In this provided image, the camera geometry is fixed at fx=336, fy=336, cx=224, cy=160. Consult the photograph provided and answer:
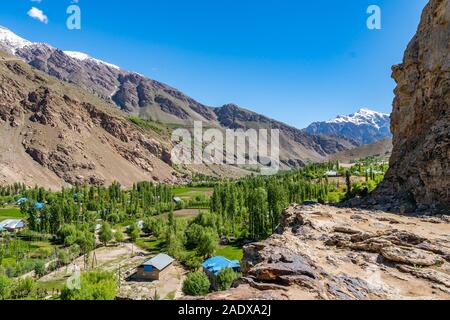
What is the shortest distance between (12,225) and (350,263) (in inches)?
4173

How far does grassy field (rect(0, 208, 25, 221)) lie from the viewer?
4467 inches

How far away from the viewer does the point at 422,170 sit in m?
35.8

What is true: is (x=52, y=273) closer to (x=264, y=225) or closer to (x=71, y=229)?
(x=71, y=229)

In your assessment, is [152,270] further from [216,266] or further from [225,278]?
[225,278]

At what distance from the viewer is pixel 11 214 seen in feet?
388

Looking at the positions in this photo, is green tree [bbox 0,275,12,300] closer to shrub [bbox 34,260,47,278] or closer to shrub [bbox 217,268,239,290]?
shrub [bbox 34,260,47,278]

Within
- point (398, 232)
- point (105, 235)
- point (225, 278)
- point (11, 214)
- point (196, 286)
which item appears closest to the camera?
point (398, 232)

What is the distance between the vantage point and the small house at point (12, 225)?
9581 cm

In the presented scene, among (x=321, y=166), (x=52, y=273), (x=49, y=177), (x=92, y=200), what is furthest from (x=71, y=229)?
(x=321, y=166)

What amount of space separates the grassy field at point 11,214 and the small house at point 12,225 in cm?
1406

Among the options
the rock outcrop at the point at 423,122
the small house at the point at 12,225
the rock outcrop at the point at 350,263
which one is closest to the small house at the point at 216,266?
the rock outcrop at the point at 423,122

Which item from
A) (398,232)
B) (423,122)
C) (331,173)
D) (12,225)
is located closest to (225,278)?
(398,232)
